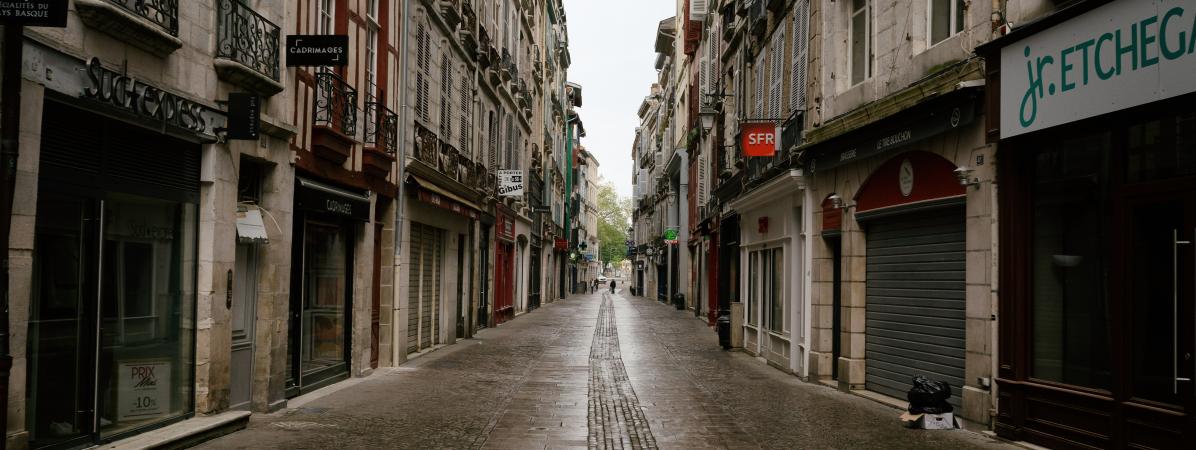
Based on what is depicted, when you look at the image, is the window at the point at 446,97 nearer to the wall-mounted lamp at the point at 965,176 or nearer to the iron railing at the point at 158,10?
the iron railing at the point at 158,10

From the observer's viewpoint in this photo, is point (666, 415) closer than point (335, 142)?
Yes

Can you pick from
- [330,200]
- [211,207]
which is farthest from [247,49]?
[330,200]

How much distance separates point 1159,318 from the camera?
7.77 metres

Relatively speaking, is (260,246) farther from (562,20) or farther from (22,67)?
(562,20)

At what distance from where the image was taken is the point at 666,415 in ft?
36.0

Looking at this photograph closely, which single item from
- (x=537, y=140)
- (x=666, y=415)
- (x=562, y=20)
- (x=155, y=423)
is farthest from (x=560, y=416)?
(x=562, y=20)

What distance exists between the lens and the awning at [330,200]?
463 inches

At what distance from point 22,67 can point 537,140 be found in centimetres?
3367

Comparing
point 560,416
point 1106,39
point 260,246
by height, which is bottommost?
point 560,416

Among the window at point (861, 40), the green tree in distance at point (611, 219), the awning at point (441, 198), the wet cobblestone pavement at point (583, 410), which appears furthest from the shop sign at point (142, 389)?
the green tree in distance at point (611, 219)

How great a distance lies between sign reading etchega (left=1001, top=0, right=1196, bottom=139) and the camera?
23.5 feet

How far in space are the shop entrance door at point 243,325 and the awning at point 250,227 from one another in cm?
38

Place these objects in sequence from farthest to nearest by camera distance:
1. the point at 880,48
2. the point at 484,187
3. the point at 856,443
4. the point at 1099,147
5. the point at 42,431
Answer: the point at 484,187 < the point at 880,48 < the point at 856,443 < the point at 1099,147 < the point at 42,431

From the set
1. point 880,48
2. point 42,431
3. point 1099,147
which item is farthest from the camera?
point 880,48
